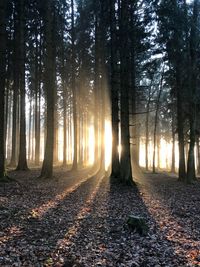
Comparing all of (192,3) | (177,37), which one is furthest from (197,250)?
(192,3)

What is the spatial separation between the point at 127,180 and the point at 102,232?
7800 millimetres

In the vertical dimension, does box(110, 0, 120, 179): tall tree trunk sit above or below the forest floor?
above

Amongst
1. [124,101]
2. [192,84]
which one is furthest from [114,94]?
[192,84]

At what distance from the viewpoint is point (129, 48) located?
1638cm

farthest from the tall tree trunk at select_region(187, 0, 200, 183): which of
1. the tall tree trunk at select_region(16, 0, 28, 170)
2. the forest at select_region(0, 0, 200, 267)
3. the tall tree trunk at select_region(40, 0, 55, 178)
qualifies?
the tall tree trunk at select_region(16, 0, 28, 170)

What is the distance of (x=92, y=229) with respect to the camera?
8062mm

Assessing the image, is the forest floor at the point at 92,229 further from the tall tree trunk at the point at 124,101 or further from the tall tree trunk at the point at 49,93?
the tall tree trunk at the point at 49,93

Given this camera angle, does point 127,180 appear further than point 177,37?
No

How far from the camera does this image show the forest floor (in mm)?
6074

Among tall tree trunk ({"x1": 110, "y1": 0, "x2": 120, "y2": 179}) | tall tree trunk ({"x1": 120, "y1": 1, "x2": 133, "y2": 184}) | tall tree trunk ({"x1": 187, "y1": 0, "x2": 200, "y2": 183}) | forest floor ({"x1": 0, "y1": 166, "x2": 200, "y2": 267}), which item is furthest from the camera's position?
tall tree trunk ({"x1": 187, "y1": 0, "x2": 200, "y2": 183})

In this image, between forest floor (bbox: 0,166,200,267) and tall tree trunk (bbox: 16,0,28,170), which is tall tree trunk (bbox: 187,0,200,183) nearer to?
forest floor (bbox: 0,166,200,267)

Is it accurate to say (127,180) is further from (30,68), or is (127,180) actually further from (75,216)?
(30,68)

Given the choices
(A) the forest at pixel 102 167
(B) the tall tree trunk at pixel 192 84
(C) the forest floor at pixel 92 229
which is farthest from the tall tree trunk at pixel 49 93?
(B) the tall tree trunk at pixel 192 84

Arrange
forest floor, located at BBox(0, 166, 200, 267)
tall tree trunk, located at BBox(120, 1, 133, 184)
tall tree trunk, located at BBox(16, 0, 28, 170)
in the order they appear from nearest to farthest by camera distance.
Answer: forest floor, located at BBox(0, 166, 200, 267) < tall tree trunk, located at BBox(120, 1, 133, 184) < tall tree trunk, located at BBox(16, 0, 28, 170)
